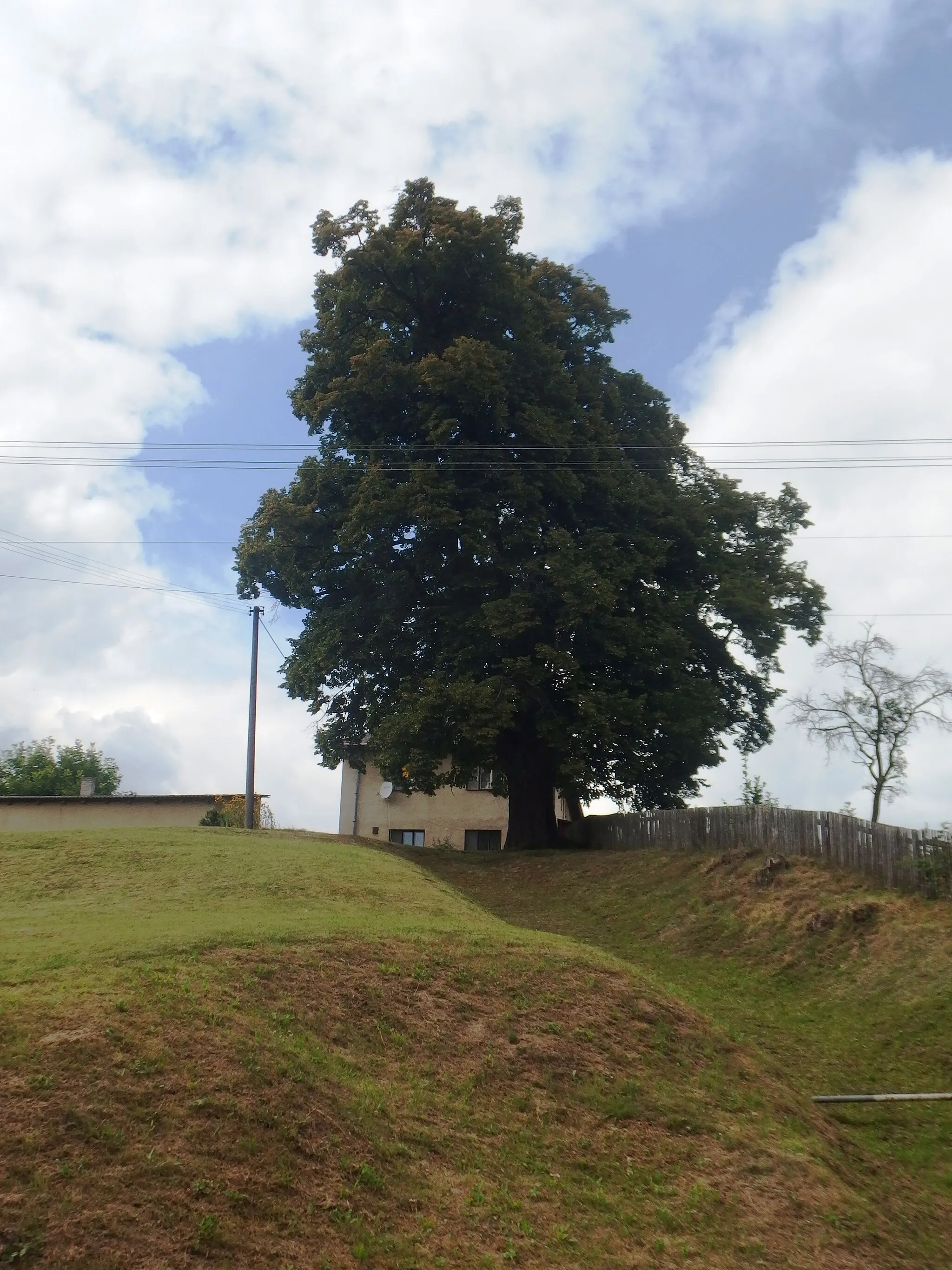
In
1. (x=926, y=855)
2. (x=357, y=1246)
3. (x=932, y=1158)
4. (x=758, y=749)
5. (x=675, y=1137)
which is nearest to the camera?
(x=357, y=1246)

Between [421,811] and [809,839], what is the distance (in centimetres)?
3101

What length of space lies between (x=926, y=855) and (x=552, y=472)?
16242mm

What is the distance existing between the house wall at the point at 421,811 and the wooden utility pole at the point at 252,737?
10.7m

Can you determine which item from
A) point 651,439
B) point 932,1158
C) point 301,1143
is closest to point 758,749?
point 651,439

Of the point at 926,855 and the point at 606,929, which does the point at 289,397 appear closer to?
the point at 606,929

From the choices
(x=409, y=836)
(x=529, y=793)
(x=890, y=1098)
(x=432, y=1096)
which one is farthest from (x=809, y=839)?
(x=409, y=836)

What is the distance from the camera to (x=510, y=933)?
1518cm

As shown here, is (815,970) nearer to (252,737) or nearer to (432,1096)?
(432,1096)

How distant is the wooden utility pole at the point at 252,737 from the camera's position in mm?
36344

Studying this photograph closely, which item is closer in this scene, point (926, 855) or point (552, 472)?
point (926, 855)

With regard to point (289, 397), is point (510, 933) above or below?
below

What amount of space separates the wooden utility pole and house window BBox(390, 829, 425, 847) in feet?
40.3

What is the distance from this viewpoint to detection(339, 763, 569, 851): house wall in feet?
161

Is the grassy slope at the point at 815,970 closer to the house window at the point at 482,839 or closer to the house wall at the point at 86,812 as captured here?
the house wall at the point at 86,812
